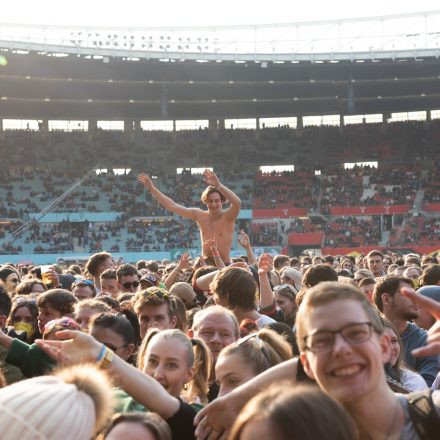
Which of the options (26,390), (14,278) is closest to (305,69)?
(14,278)

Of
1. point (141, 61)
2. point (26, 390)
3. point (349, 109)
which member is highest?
point (141, 61)

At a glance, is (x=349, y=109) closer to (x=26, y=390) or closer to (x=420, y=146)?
(x=420, y=146)

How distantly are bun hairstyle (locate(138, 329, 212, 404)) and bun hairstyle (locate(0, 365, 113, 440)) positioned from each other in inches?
56.6

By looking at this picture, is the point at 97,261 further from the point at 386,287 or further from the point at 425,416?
the point at 425,416

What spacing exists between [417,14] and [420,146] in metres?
8.69

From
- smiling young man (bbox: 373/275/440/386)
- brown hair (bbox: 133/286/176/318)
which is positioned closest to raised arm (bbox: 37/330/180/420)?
brown hair (bbox: 133/286/176/318)

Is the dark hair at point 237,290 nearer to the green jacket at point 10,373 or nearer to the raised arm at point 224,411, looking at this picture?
the green jacket at point 10,373

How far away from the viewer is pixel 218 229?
8.93 meters

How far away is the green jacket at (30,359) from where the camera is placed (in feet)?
11.2

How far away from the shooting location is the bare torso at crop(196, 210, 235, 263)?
8.86 m

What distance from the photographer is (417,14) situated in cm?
5112

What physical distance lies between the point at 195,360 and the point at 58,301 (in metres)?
2.26

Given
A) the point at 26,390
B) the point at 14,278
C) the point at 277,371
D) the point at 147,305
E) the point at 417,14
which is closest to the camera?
the point at 26,390

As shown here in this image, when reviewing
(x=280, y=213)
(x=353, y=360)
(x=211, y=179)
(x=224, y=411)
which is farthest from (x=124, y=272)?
(x=280, y=213)
